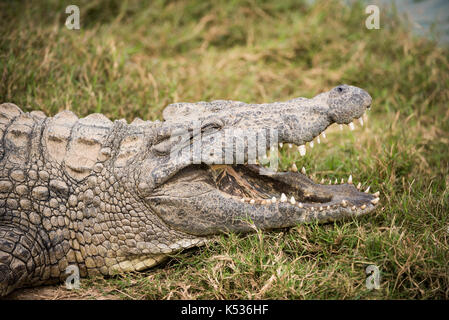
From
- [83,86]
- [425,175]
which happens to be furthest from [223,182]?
[83,86]

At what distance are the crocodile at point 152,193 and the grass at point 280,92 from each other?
6.3 inches

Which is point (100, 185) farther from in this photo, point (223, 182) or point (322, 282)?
point (322, 282)

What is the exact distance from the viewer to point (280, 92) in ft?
19.8

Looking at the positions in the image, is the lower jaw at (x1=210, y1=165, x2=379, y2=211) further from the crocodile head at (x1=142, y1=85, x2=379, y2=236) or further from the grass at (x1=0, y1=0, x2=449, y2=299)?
the grass at (x1=0, y1=0, x2=449, y2=299)

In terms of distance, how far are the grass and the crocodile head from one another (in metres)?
0.15

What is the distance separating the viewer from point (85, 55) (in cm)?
539

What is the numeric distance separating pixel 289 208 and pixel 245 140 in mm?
578

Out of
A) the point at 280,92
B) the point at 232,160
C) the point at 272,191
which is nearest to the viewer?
the point at 232,160

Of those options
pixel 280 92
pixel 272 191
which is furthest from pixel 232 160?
pixel 280 92

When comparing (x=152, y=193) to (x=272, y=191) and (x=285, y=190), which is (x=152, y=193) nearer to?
(x=272, y=191)

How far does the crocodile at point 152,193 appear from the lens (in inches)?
124

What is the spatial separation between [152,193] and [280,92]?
3.33m

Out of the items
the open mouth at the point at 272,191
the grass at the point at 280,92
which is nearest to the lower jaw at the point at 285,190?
the open mouth at the point at 272,191

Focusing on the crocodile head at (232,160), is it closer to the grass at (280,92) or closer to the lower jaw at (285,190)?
the lower jaw at (285,190)
